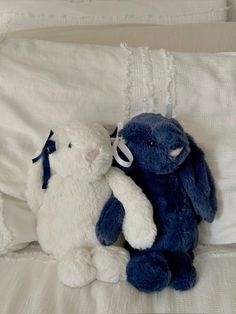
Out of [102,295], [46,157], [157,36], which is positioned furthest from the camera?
[157,36]

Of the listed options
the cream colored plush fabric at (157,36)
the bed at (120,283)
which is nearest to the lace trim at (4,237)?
the bed at (120,283)

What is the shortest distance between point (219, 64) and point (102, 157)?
337 millimetres

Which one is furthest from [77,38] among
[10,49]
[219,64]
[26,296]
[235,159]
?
[26,296]

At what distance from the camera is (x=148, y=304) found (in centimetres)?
76

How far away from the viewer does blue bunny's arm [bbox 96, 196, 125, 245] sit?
2.70 feet

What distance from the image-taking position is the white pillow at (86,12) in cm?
119

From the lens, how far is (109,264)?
2.63 ft

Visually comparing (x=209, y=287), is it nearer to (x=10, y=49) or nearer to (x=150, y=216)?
(x=150, y=216)

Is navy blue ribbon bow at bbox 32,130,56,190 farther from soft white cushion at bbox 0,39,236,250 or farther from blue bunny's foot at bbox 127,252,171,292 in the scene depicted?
blue bunny's foot at bbox 127,252,171,292

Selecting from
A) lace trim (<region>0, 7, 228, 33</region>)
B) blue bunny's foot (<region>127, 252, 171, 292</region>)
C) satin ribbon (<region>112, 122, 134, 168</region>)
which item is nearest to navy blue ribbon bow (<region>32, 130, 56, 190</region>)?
satin ribbon (<region>112, 122, 134, 168</region>)

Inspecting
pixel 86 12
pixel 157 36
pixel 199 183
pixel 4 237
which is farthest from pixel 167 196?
pixel 86 12

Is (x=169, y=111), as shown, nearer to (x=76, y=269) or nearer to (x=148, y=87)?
(x=148, y=87)

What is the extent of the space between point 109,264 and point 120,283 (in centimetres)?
4

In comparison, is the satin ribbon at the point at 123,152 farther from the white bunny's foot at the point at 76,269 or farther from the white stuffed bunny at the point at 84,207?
the white bunny's foot at the point at 76,269
